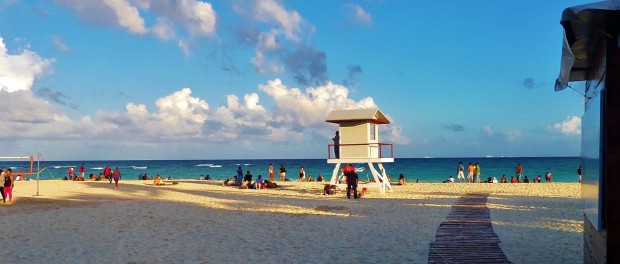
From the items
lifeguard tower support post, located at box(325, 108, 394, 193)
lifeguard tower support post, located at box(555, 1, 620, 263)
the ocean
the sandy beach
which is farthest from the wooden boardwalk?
the ocean

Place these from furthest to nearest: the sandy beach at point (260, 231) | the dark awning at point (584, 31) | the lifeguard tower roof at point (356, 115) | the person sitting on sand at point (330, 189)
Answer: the person sitting on sand at point (330, 189)
the lifeguard tower roof at point (356, 115)
the sandy beach at point (260, 231)
the dark awning at point (584, 31)

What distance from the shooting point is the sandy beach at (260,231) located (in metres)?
10.1

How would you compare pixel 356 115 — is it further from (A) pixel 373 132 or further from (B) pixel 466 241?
(B) pixel 466 241

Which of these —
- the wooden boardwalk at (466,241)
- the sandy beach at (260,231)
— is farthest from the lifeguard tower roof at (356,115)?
the wooden boardwalk at (466,241)

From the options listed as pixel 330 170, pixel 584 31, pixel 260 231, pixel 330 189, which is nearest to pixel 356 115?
pixel 330 189

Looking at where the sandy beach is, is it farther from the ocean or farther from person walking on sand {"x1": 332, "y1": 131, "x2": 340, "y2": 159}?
the ocean

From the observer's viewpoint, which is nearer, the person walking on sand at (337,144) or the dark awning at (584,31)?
the dark awning at (584,31)

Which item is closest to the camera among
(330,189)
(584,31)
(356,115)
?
(584,31)

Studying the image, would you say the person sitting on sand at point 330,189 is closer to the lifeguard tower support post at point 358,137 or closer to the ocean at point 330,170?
the lifeguard tower support post at point 358,137

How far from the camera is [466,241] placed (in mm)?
10766

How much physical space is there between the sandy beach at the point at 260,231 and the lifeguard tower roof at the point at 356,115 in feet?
16.5

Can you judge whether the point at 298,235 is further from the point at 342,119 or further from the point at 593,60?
the point at 342,119

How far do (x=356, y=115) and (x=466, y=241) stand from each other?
1424 centimetres

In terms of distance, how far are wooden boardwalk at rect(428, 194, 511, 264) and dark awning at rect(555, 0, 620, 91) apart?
11.6 feet
